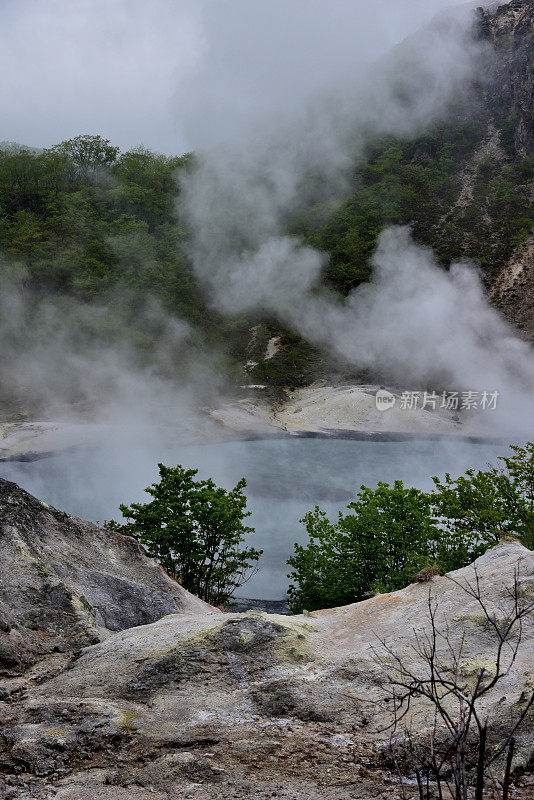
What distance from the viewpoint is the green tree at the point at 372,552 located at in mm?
12773

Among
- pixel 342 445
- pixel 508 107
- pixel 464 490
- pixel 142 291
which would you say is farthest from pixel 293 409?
pixel 508 107

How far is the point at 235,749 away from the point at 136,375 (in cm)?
3305

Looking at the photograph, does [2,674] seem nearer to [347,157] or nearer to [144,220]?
[144,220]

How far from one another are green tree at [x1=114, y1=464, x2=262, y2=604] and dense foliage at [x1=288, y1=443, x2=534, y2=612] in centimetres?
193

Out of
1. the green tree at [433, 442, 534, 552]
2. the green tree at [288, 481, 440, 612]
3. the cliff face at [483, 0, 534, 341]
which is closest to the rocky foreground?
the green tree at [433, 442, 534, 552]

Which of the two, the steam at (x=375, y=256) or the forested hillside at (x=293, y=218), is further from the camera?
the forested hillside at (x=293, y=218)

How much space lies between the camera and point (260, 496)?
20938mm

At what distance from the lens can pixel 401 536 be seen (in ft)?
42.3

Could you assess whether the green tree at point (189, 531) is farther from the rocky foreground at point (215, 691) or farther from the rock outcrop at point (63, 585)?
the rocky foreground at point (215, 691)

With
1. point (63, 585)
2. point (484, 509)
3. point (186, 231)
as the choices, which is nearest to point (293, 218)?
point (186, 231)

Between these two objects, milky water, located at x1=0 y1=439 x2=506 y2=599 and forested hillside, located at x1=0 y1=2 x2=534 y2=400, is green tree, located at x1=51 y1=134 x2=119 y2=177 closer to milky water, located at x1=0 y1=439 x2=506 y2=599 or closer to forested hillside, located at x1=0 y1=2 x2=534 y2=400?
forested hillside, located at x1=0 y1=2 x2=534 y2=400

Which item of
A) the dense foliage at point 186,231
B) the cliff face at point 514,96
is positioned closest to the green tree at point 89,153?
the dense foliage at point 186,231

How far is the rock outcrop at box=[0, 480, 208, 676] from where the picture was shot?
20.1ft

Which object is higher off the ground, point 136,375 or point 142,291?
point 142,291
